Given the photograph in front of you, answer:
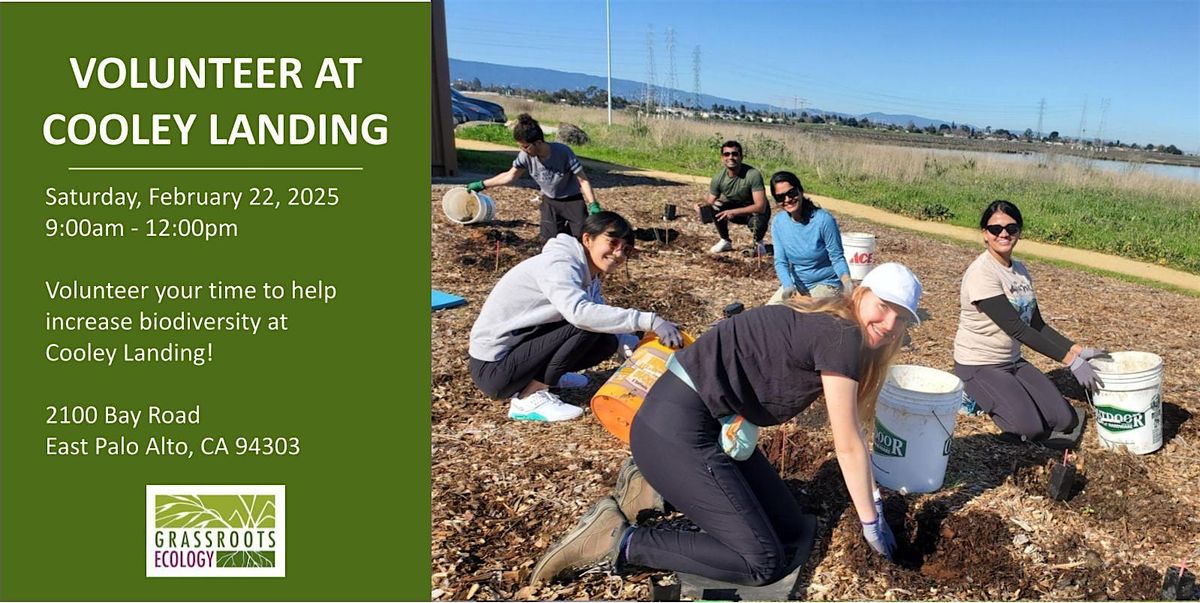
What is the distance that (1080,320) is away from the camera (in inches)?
263

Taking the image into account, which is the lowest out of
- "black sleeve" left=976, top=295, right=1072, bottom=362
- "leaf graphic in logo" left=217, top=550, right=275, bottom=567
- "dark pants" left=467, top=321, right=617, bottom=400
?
"leaf graphic in logo" left=217, top=550, right=275, bottom=567

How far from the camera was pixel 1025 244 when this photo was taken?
1123cm

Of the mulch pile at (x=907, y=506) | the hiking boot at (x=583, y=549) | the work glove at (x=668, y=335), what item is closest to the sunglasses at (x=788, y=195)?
the mulch pile at (x=907, y=506)

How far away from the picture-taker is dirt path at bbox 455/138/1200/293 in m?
9.29

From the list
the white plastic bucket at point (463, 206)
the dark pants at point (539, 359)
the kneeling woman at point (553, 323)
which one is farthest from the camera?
the white plastic bucket at point (463, 206)

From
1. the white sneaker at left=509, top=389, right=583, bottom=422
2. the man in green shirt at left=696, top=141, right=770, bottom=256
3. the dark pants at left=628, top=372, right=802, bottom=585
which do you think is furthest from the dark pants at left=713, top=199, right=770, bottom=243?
the dark pants at left=628, top=372, right=802, bottom=585

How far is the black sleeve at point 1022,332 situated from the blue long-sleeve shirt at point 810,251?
1402 mm

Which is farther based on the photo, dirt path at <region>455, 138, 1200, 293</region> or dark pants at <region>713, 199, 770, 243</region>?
dirt path at <region>455, 138, 1200, 293</region>

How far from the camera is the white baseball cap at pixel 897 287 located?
2457 mm

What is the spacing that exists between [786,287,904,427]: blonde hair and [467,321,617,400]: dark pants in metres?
1.66

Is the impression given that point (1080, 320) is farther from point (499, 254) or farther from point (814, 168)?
point (814, 168)

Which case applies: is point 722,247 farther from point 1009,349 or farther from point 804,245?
point 1009,349

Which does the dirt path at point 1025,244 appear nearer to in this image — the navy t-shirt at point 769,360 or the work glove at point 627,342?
the work glove at point 627,342

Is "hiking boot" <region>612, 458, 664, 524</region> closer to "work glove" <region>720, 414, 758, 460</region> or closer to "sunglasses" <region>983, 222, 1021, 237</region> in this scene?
"work glove" <region>720, 414, 758, 460</region>
